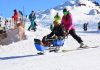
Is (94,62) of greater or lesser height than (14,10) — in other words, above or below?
below

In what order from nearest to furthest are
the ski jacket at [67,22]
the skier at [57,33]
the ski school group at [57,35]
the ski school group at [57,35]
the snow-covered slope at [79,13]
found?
the ski school group at [57,35] < the ski school group at [57,35] < the skier at [57,33] < the ski jacket at [67,22] < the snow-covered slope at [79,13]

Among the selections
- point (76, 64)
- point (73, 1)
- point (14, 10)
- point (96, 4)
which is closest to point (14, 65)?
point (76, 64)

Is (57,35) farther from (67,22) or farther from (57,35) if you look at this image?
(67,22)

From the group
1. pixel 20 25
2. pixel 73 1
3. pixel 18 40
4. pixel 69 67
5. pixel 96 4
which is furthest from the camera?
pixel 73 1

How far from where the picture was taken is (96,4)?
377 feet

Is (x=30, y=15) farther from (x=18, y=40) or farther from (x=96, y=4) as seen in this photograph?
(x=96, y=4)

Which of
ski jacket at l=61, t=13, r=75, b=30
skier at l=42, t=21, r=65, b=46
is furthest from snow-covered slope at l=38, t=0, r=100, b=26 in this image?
skier at l=42, t=21, r=65, b=46

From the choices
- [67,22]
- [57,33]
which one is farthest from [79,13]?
[57,33]

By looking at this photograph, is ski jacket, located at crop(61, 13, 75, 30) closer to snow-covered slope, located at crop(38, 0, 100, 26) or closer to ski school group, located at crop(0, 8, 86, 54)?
ski school group, located at crop(0, 8, 86, 54)

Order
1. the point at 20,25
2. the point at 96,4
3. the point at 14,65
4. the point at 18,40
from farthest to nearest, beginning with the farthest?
the point at 96,4, the point at 20,25, the point at 18,40, the point at 14,65

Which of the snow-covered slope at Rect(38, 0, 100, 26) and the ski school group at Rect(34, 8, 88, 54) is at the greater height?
the snow-covered slope at Rect(38, 0, 100, 26)

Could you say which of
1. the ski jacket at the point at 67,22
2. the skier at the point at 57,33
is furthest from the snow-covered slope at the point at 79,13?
the skier at the point at 57,33

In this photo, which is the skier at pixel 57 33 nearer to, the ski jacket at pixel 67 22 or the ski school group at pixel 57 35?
the ski school group at pixel 57 35

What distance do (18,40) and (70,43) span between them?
4539 mm
